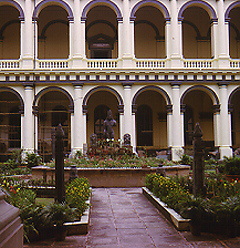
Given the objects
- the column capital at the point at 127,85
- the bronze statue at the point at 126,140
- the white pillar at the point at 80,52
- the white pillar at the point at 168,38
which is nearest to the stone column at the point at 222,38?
the white pillar at the point at 168,38

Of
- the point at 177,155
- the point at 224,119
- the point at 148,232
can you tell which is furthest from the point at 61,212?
the point at 224,119

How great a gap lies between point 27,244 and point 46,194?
4.29 meters

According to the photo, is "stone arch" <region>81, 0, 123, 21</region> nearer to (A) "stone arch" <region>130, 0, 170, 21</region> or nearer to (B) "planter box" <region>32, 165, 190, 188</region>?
(A) "stone arch" <region>130, 0, 170, 21</region>

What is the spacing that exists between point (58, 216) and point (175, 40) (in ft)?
62.5

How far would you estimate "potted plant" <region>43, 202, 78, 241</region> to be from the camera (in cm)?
567

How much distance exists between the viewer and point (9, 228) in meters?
2.69

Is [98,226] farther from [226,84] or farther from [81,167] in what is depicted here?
[226,84]

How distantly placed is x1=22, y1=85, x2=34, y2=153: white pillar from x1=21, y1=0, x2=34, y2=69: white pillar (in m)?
1.64

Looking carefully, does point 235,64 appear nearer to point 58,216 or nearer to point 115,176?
point 115,176

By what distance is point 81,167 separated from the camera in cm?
1332

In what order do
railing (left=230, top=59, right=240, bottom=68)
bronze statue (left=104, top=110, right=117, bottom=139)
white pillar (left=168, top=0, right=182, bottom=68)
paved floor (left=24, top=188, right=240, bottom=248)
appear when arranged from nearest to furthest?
1. paved floor (left=24, top=188, right=240, bottom=248)
2. bronze statue (left=104, top=110, right=117, bottom=139)
3. white pillar (left=168, top=0, right=182, bottom=68)
4. railing (left=230, top=59, right=240, bottom=68)

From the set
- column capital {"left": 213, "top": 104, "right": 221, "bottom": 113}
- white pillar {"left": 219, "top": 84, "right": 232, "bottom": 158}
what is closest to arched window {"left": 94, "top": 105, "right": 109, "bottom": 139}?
column capital {"left": 213, "top": 104, "right": 221, "bottom": 113}

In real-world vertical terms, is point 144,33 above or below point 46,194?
above

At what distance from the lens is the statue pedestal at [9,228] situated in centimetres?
253
